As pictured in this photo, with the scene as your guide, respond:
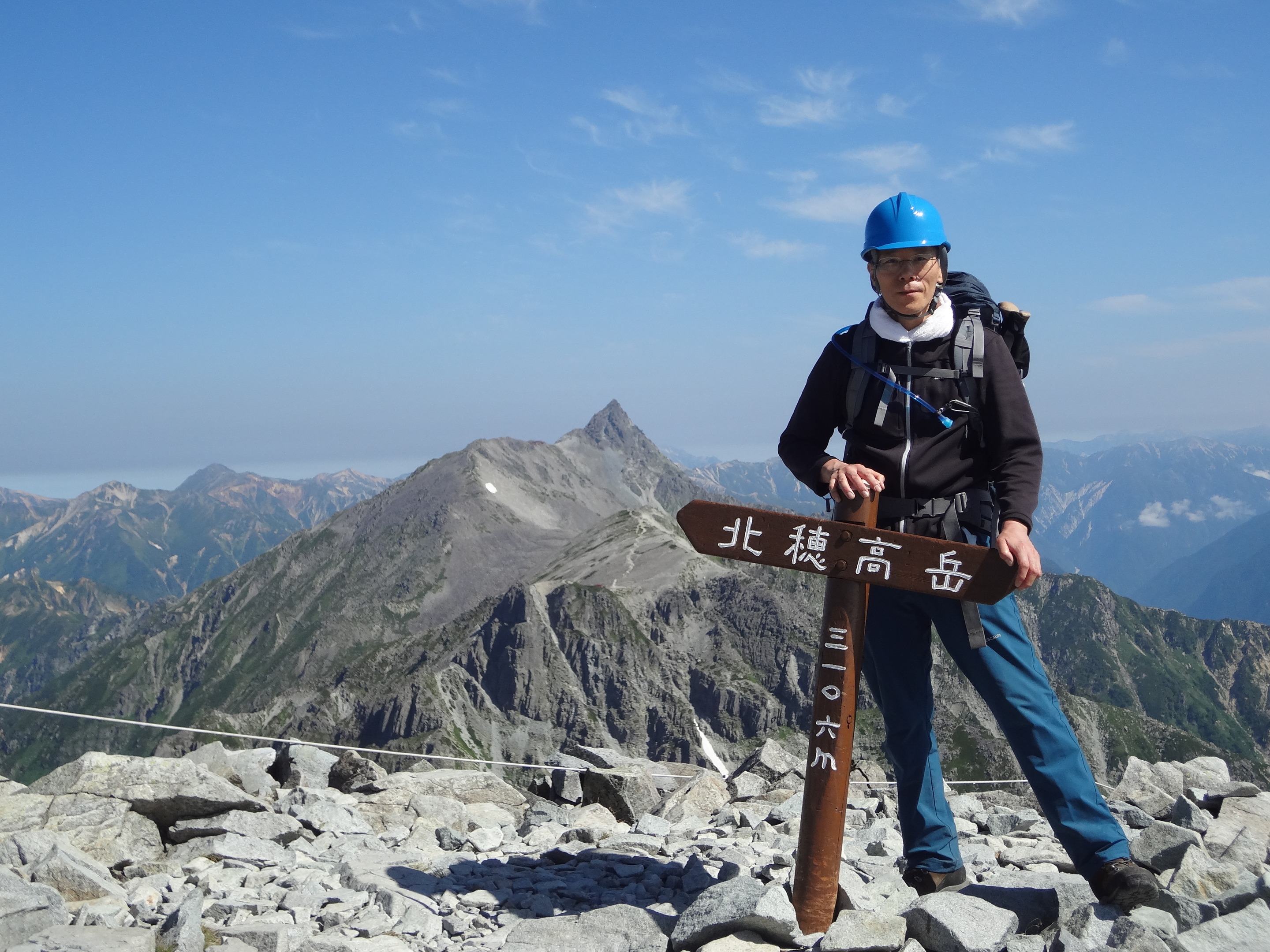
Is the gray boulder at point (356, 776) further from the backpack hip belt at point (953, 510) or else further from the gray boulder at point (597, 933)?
the backpack hip belt at point (953, 510)

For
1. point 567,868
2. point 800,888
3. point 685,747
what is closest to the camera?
point 800,888

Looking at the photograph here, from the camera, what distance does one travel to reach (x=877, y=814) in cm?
1231

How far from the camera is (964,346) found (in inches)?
264

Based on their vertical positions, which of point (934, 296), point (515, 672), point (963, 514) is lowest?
point (515, 672)

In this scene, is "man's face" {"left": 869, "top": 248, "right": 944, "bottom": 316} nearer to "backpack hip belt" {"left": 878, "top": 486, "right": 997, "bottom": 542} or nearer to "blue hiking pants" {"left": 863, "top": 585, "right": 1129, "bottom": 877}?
"backpack hip belt" {"left": 878, "top": 486, "right": 997, "bottom": 542}

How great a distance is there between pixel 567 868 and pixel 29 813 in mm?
5673

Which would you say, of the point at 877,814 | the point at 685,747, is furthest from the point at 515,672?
the point at 877,814

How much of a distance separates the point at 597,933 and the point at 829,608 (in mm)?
2992

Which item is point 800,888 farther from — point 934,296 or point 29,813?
point 29,813

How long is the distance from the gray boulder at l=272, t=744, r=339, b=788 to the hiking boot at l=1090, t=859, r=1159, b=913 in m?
9.97

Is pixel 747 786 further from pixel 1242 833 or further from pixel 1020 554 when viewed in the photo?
pixel 1020 554

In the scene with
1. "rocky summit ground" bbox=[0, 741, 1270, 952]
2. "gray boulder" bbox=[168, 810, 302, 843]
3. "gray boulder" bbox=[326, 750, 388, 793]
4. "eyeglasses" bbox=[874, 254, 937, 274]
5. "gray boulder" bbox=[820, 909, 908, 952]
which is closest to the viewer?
"gray boulder" bbox=[820, 909, 908, 952]

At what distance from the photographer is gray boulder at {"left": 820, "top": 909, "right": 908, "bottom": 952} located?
20.4 ft

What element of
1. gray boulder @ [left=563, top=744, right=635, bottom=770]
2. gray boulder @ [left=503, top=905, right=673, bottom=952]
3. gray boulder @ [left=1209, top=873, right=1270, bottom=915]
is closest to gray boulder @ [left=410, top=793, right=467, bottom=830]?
gray boulder @ [left=563, top=744, right=635, bottom=770]
